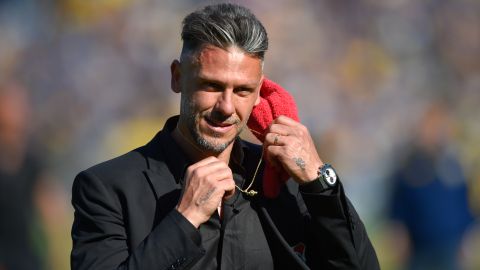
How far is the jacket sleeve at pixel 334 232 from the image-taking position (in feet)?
7.76

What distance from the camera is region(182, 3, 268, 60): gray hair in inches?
92.0

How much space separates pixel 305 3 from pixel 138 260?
11.3 feet

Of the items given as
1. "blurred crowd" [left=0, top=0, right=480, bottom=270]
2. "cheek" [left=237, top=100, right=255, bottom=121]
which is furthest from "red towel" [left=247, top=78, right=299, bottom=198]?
"blurred crowd" [left=0, top=0, right=480, bottom=270]

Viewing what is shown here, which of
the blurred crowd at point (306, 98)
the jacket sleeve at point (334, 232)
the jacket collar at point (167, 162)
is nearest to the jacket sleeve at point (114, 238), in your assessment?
the jacket collar at point (167, 162)

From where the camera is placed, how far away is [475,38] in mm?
5621

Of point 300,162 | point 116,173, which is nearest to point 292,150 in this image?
point 300,162

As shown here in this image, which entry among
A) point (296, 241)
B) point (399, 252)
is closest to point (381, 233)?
point (399, 252)

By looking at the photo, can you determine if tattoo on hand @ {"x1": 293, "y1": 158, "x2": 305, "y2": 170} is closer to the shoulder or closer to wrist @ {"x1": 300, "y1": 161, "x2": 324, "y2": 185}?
wrist @ {"x1": 300, "y1": 161, "x2": 324, "y2": 185}

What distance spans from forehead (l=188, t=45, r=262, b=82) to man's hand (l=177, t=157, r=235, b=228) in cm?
27

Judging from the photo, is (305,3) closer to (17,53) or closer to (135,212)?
(17,53)

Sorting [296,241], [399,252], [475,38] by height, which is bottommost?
[399,252]

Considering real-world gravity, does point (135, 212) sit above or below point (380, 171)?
above

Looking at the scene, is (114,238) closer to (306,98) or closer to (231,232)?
(231,232)

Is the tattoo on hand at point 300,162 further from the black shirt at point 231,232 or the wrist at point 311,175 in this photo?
the black shirt at point 231,232
